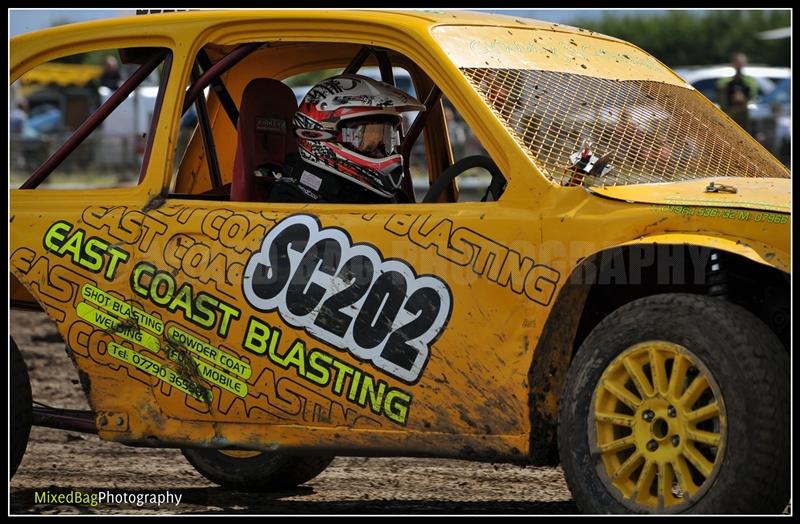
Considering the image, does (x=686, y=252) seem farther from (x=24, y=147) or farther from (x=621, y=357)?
(x=24, y=147)

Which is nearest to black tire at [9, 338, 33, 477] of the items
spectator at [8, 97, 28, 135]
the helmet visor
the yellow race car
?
the yellow race car

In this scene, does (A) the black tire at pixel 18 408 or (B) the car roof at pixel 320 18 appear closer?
(B) the car roof at pixel 320 18

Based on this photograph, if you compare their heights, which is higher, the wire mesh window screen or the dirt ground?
the wire mesh window screen

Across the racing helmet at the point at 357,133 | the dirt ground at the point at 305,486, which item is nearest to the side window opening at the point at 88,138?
the dirt ground at the point at 305,486

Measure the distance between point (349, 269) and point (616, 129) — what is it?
41.1 inches

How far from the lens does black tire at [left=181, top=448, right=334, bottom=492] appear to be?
6566mm

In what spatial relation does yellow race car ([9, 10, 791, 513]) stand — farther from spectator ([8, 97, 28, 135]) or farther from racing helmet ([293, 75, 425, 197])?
spectator ([8, 97, 28, 135])

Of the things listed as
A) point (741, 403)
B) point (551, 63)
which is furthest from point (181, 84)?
point (741, 403)

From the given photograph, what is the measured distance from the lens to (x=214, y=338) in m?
5.43

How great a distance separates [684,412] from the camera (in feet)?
14.7

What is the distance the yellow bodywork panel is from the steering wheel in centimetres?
35

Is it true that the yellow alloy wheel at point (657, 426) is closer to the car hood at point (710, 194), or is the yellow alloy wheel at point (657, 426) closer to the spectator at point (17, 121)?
the car hood at point (710, 194)

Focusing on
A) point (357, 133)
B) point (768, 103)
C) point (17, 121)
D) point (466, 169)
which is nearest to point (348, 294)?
point (466, 169)

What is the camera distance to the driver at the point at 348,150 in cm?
572
